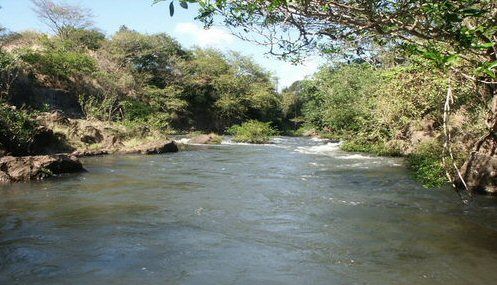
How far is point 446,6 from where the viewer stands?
4621 mm

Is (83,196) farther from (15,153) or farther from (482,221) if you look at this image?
(482,221)

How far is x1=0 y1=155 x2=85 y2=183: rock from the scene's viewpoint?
1184cm

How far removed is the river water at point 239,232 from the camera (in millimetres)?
5730

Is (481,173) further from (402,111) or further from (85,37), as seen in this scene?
(85,37)

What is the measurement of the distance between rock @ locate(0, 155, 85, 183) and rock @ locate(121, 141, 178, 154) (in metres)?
6.56

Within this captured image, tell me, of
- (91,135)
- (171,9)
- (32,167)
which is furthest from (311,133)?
(171,9)

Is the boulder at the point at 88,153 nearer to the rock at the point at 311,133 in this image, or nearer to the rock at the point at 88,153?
the rock at the point at 88,153

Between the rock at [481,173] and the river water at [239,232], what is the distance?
63cm

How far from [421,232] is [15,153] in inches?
517

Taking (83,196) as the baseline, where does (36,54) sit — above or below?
above

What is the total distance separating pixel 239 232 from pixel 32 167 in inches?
290

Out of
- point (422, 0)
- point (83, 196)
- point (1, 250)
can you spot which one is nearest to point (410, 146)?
point (83, 196)

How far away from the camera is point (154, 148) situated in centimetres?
2033

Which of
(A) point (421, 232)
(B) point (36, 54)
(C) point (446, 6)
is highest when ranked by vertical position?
(B) point (36, 54)
